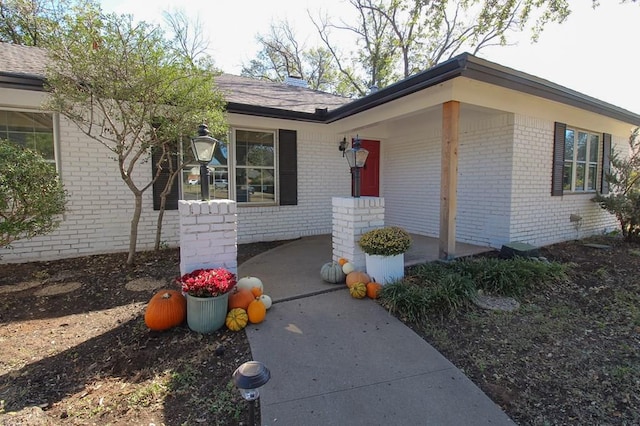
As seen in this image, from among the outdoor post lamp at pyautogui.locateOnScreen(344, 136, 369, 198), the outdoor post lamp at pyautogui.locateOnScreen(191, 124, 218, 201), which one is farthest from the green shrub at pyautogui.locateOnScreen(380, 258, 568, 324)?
the outdoor post lamp at pyautogui.locateOnScreen(191, 124, 218, 201)

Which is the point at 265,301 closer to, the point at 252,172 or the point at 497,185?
the point at 252,172

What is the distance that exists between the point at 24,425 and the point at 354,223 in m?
3.23

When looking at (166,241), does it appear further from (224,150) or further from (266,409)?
(266,409)

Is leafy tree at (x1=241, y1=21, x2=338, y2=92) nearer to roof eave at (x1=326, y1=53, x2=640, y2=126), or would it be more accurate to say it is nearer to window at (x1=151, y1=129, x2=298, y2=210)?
window at (x1=151, y1=129, x2=298, y2=210)

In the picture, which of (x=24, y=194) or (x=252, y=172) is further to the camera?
Answer: (x=252, y=172)

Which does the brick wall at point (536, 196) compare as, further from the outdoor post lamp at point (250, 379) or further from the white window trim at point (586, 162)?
the outdoor post lamp at point (250, 379)

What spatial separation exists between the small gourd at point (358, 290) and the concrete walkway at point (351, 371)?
67mm

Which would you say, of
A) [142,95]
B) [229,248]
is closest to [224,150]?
[142,95]

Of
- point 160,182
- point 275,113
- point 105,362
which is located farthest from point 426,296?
point 160,182

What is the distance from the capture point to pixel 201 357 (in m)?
2.50

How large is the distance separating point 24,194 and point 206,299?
276 cm

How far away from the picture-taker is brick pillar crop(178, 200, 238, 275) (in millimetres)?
3111

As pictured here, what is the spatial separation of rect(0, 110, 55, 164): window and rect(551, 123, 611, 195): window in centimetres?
884

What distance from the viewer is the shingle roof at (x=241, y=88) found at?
15.5ft
